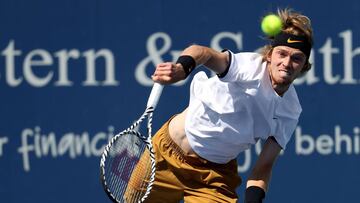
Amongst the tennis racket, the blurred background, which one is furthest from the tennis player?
the blurred background

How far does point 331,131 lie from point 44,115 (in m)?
1.99

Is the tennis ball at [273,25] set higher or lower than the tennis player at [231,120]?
higher

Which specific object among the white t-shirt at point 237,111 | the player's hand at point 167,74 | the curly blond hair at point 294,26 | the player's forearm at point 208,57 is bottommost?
the white t-shirt at point 237,111

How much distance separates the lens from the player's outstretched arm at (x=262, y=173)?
5021mm

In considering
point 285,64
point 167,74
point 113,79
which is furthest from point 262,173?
point 113,79

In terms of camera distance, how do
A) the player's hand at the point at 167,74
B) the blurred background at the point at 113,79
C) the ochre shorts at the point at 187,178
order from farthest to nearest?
the blurred background at the point at 113,79 → the ochre shorts at the point at 187,178 → the player's hand at the point at 167,74

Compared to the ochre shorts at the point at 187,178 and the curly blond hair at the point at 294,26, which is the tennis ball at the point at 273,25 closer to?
the curly blond hair at the point at 294,26

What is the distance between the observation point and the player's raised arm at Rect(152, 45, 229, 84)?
13.7ft

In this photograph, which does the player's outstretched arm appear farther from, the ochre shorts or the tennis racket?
the tennis racket

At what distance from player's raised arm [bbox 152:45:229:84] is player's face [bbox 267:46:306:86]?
261 mm

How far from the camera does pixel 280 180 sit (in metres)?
7.05

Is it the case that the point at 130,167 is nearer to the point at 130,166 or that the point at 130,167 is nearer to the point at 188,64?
the point at 130,166

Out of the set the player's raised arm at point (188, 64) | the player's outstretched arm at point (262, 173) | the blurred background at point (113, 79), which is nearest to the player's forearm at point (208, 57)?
the player's raised arm at point (188, 64)

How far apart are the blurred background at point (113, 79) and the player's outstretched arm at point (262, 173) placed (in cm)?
194
